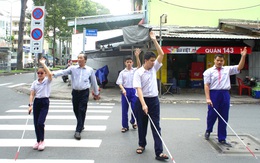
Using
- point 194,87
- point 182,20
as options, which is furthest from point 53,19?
point 194,87

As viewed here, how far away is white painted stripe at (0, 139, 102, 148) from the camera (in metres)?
5.85

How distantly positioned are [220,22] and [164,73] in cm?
488

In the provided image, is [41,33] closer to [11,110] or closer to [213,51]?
[11,110]

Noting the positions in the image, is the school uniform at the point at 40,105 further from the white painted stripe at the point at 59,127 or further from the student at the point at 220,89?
the student at the point at 220,89

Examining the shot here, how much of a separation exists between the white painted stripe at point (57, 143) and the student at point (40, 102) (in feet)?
1.09

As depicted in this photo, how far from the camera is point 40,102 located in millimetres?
5664

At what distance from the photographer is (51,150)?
5547 mm

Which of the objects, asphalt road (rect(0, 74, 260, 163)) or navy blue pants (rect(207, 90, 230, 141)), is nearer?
asphalt road (rect(0, 74, 260, 163))

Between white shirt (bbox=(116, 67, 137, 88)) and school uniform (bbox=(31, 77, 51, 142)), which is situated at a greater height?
white shirt (bbox=(116, 67, 137, 88))

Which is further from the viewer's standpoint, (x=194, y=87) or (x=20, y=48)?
(x=20, y=48)

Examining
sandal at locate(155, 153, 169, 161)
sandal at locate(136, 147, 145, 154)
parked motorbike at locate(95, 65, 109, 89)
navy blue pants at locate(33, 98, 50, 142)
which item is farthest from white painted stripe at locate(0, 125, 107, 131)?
parked motorbike at locate(95, 65, 109, 89)

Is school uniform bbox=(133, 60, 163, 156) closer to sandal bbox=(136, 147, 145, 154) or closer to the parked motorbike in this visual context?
sandal bbox=(136, 147, 145, 154)

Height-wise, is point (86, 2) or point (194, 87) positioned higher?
point (86, 2)

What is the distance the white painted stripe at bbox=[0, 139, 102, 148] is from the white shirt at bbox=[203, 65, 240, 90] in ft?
8.93
